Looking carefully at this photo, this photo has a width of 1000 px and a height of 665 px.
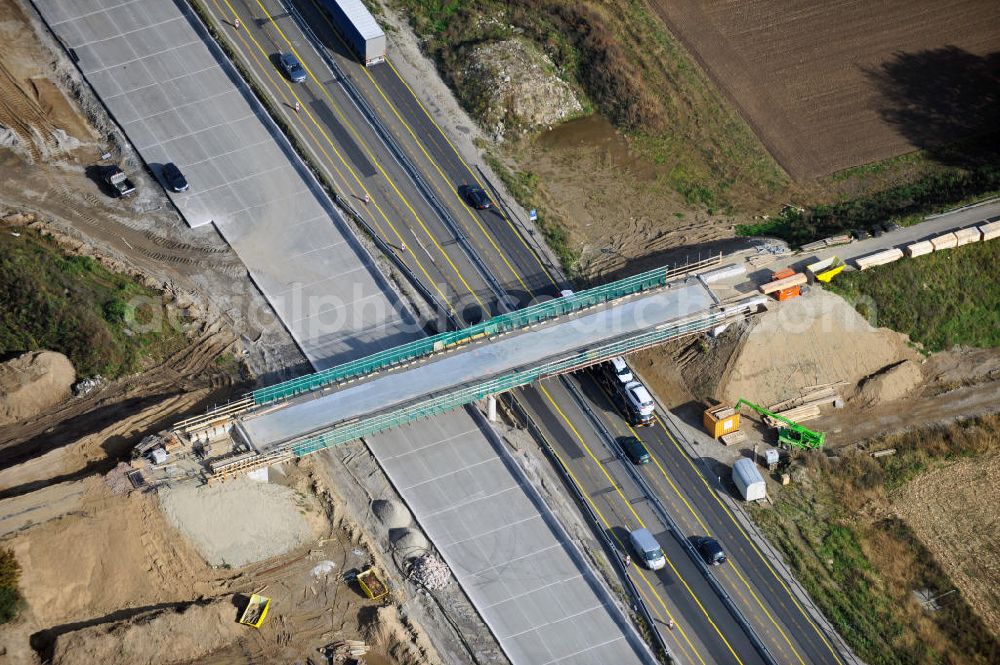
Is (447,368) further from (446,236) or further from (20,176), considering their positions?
(20,176)

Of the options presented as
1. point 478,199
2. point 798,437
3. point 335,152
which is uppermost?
point 335,152

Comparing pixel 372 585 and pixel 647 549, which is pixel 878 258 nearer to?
pixel 647 549

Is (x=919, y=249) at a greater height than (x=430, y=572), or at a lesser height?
lesser

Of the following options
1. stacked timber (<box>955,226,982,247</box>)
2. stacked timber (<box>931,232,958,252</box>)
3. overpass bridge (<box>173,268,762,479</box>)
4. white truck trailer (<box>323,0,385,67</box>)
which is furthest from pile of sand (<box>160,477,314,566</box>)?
stacked timber (<box>955,226,982,247</box>)

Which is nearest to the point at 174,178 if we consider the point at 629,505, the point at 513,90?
the point at 513,90

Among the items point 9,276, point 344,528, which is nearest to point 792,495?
point 344,528

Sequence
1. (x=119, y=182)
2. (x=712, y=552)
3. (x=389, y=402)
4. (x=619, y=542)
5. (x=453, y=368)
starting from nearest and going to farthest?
(x=712, y=552) → (x=619, y=542) → (x=389, y=402) → (x=453, y=368) → (x=119, y=182)

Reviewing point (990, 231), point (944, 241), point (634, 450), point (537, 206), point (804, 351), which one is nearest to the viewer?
point (634, 450)

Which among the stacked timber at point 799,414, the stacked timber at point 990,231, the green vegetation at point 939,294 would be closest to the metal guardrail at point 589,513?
the stacked timber at point 799,414

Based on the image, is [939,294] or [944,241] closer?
[939,294]
